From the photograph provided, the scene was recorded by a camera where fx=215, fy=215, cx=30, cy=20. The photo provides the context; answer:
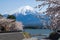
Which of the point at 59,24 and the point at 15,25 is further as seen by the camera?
the point at 15,25

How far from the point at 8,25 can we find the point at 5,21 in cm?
139

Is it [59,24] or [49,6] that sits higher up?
[49,6]

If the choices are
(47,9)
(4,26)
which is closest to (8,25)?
(4,26)

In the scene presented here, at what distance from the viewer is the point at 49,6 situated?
32.9 feet

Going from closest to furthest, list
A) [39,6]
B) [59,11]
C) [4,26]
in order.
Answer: [59,11] → [39,6] → [4,26]

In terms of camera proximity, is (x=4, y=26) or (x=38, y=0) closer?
(x=38, y=0)

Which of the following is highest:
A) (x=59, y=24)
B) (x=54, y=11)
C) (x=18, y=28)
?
(x=54, y=11)

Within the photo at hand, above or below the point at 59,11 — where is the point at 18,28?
below

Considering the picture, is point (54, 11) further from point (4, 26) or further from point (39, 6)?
point (4, 26)

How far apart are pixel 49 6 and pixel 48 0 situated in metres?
0.30

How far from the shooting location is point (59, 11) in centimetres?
953

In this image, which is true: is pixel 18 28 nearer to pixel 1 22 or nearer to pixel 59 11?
pixel 1 22

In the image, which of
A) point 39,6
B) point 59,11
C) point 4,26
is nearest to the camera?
point 59,11

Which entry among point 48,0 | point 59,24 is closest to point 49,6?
point 48,0
